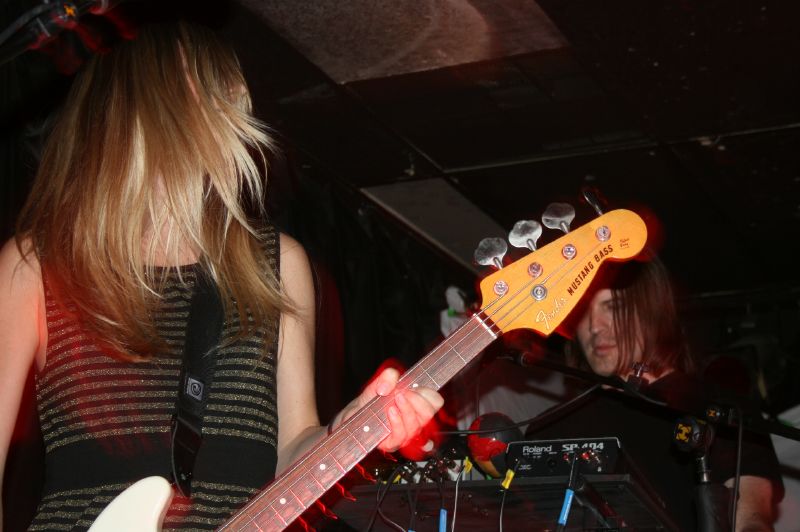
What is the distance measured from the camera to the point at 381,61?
3.98 meters

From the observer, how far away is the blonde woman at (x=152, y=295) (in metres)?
1.87

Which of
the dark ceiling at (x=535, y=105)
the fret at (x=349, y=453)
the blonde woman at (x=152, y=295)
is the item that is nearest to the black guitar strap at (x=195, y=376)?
the blonde woman at (x=152, y=295)

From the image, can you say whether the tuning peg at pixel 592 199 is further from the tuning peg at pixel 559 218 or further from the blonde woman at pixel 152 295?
the blonde woman at pixel 152 295

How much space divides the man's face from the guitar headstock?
175cm

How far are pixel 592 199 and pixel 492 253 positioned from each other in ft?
0.88

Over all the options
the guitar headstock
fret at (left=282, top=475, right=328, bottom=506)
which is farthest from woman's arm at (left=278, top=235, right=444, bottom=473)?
the guitar headstock

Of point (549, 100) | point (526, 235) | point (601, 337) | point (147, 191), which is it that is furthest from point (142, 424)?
point (549, 100)

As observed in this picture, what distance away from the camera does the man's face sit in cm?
404

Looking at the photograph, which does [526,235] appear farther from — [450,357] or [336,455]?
[336,455]

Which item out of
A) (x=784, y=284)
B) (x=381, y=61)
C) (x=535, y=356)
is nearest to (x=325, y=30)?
(x=381, y=61)

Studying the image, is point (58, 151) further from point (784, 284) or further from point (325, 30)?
point (784, 284)

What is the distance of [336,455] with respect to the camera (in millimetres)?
1964

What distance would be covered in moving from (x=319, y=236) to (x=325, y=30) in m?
1.33

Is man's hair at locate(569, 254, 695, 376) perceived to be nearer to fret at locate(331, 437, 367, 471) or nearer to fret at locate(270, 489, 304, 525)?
fret at locate(331, 437, 367, 471)
